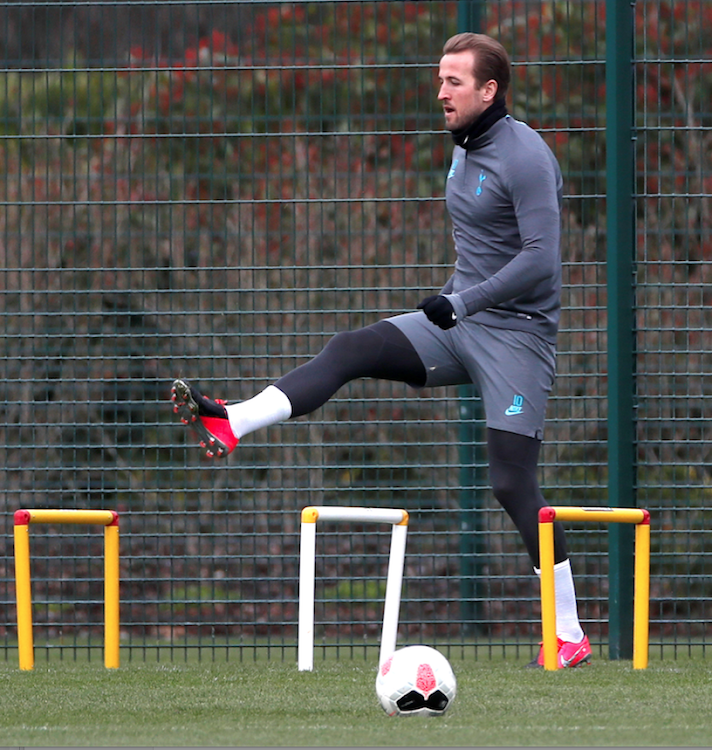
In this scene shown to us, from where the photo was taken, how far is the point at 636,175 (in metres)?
6.32

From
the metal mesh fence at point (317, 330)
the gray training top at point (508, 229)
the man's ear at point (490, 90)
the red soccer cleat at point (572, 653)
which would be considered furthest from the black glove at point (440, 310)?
the metal mesh fence at point (317, 330)

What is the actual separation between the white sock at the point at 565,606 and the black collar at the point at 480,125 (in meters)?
1.52

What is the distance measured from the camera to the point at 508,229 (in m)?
5.20

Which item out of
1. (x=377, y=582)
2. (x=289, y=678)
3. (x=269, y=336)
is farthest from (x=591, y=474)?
(x=289, y=678)

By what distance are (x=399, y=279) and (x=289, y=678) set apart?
2072 mm

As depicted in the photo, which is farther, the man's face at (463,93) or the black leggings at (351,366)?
the man's face at (463,93)

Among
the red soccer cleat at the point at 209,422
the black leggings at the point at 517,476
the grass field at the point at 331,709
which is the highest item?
the red soccer cleat at the point at 209,422

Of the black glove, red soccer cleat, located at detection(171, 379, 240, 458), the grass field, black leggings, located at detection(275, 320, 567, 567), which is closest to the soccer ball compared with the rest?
the grass field

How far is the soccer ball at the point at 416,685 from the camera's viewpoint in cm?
410

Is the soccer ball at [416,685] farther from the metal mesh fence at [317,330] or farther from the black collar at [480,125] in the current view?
the metal mesh fence at [317,330]

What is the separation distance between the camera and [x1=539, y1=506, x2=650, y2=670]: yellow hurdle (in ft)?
16.5

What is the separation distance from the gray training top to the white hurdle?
30.1 inches

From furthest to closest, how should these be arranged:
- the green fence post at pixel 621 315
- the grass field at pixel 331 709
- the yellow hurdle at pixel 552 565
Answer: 1. the green fence post at pixel 621 315
2. the yellow hurdle at pixel 552 565
3. the grass field at pixel 331 709

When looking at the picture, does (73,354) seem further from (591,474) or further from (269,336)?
(591,474)
